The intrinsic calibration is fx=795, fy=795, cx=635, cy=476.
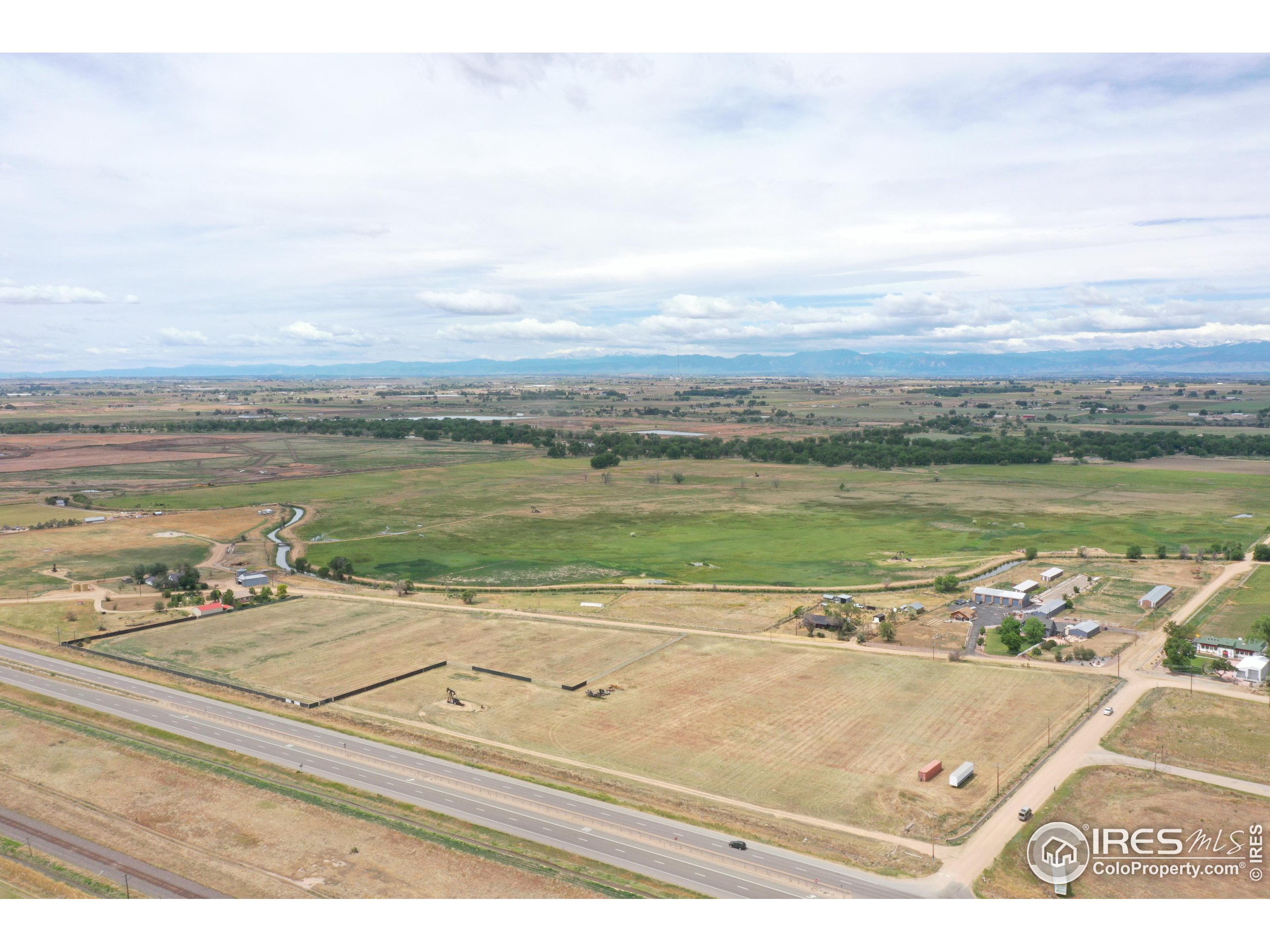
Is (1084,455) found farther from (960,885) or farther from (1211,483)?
(960,885)

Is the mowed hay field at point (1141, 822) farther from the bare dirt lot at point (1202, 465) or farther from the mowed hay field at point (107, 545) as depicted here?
the bare dirt lot at point (1202, 465)

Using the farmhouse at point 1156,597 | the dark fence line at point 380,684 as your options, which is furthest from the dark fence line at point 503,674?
the farmhouse at point 1156,597

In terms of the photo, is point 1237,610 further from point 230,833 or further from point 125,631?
point 125,631

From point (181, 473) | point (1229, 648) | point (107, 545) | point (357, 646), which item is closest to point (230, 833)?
point (357, 646)

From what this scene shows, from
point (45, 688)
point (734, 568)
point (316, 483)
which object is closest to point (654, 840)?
point (45, 688)

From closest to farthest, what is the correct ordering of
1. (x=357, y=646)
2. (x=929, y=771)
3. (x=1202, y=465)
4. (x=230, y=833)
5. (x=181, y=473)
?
1. (x=230, y=833)
2. (x=929, y=771)
3. (x=357, y=646)
4. (x=181, y=473)
5. (x=1202, y=465)

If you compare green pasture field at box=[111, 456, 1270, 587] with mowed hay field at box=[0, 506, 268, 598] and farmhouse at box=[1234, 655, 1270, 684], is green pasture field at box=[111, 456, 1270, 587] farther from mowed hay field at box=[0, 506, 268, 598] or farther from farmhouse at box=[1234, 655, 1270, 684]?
farmhouse at box=[1234, 655, 1270, 684]

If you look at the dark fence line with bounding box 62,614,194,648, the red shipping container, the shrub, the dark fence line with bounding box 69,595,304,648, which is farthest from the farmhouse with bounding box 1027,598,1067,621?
the shrub
